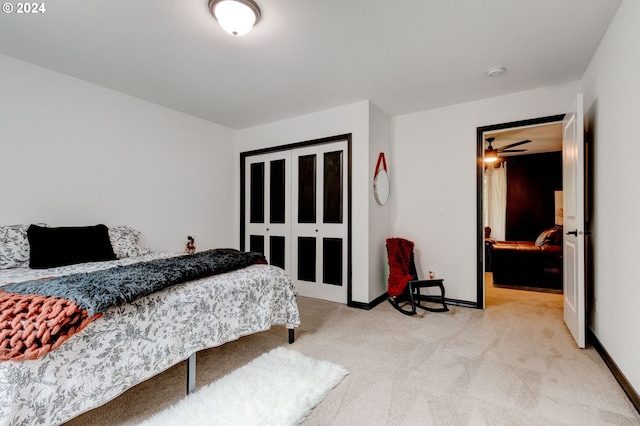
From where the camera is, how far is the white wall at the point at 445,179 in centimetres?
349

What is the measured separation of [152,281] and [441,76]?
9.67ft

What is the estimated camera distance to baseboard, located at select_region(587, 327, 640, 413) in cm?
169

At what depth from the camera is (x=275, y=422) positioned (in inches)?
60.6

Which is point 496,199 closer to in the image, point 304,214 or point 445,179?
point 445,179

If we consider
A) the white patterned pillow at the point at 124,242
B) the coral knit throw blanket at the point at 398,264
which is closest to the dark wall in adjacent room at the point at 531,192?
the coral knit throw blanket at the point at 398,264

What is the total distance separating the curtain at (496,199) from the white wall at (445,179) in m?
3.51

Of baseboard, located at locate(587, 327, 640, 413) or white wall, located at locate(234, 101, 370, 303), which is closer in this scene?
Answer: baseboard, located at locate(587, 327, 640, 413)

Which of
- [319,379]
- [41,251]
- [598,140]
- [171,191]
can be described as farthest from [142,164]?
[598,140]

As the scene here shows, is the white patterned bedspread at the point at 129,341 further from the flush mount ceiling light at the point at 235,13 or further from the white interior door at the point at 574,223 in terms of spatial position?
the white interior door at the point at 574,223

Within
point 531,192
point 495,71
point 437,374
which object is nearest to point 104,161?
point 437,374

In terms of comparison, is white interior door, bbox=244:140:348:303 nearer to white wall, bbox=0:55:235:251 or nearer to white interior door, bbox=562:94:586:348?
white wall, bbox=0:55:235:251

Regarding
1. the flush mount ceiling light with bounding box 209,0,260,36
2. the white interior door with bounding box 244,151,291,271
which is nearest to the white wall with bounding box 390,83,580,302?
the white interior door with bounding box 244,151,291,271

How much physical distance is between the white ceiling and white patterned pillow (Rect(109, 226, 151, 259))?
152 cm

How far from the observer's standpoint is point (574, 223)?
2562 millimetres
